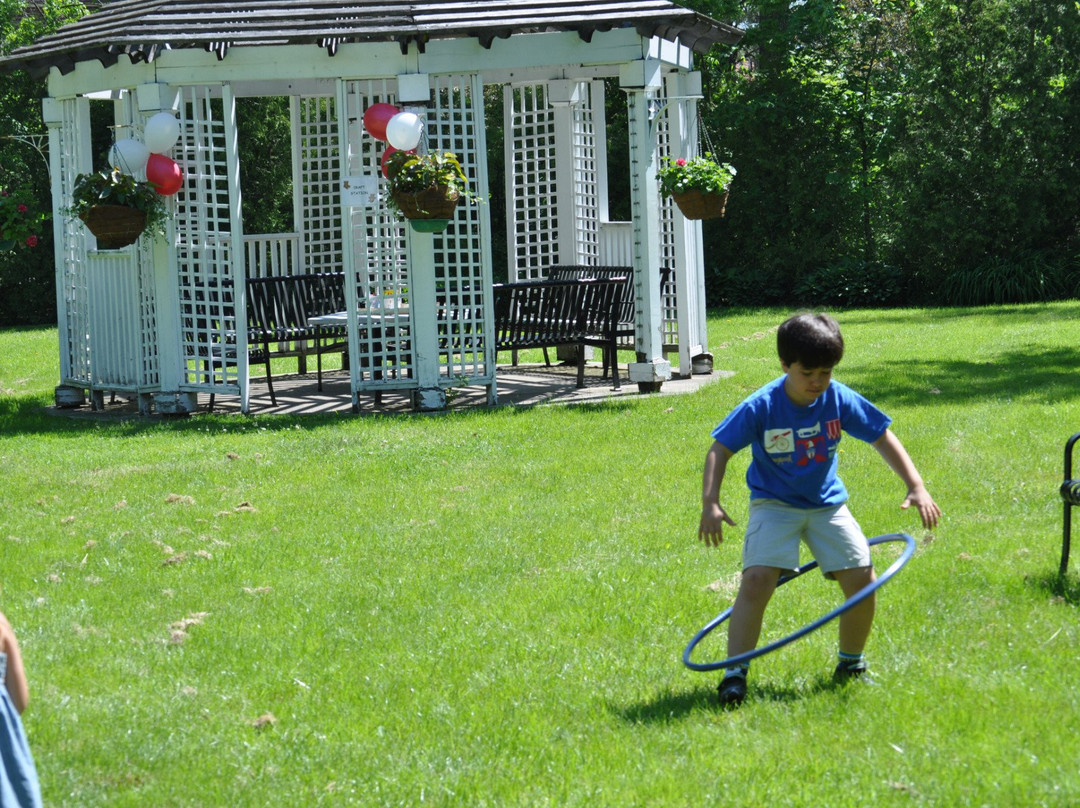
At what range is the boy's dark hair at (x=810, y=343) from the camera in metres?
4.50

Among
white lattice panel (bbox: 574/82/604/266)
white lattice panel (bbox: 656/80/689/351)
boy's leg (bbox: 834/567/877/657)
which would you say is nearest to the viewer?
boy's leg (bbox: 834/567/877/657)

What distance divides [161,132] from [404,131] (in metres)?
2.11

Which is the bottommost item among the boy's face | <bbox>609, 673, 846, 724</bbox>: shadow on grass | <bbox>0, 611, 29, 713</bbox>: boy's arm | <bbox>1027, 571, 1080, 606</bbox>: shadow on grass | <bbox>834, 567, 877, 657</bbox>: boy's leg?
<bbox>609, 673, 846, 724</bbox>: shadow on grass

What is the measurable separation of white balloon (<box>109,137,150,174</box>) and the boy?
8.53 metres

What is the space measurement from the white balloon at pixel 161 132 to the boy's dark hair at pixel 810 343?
27.6 feet

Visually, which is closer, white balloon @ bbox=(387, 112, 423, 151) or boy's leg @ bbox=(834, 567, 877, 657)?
boy's leg @ bbox=(834, 567, 877, 657)

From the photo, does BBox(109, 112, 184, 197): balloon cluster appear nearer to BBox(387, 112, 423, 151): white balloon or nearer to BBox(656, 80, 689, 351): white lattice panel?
BBox(387, 112, 423, 151): white balloon

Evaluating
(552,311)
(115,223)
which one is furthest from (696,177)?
(115,223)

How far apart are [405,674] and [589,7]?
27.0 feet

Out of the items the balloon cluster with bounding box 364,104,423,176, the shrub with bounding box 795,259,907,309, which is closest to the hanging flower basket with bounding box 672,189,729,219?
the balloon cluster with bounding box 364,104,423,176

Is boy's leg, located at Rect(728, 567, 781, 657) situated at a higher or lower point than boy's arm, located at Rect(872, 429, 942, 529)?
lower

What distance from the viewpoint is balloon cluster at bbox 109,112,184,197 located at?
11679mm

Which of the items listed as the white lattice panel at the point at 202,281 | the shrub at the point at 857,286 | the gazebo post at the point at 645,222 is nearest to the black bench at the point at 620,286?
Answer: the gazebo post at the point at 645,222

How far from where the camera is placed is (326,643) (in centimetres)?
568
